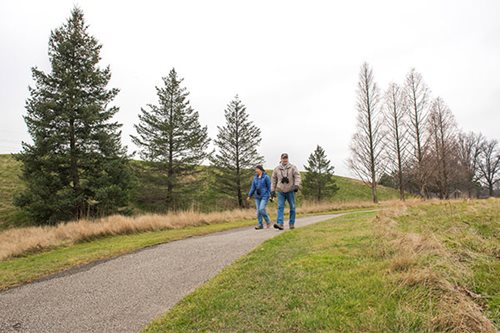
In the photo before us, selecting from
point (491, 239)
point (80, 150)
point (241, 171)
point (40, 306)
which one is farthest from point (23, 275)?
point (241, 171)

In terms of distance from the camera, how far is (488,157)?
185ft

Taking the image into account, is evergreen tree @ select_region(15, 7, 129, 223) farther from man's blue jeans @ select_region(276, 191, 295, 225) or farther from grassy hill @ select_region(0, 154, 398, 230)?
man's blue jeans @ select_region(276, 191, 295, 225)

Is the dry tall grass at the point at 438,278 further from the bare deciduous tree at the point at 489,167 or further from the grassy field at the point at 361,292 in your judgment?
the bare deciduous tree at the point at 489,167

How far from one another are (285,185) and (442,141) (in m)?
25.5

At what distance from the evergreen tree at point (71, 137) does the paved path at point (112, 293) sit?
50.8 ft

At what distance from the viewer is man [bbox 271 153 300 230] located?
8.68m

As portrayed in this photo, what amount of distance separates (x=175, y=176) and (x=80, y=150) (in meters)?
8.32

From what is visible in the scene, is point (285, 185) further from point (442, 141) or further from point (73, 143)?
point (442, 141)

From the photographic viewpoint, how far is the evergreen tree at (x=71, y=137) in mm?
18578

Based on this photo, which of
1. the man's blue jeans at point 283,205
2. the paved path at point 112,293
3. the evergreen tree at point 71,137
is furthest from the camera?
the evergreen tree at point 71,137

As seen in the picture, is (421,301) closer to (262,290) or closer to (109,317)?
(262,290)

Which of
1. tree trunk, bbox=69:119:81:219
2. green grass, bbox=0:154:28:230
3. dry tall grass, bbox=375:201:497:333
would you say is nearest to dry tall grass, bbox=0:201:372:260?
tree trunk, bbox=69:119:81:219

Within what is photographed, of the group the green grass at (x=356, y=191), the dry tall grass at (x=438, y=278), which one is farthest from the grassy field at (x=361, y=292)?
the green grass at (x=356, y=191)

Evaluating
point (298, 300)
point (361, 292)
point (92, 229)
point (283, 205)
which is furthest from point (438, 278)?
point (92, 229)
